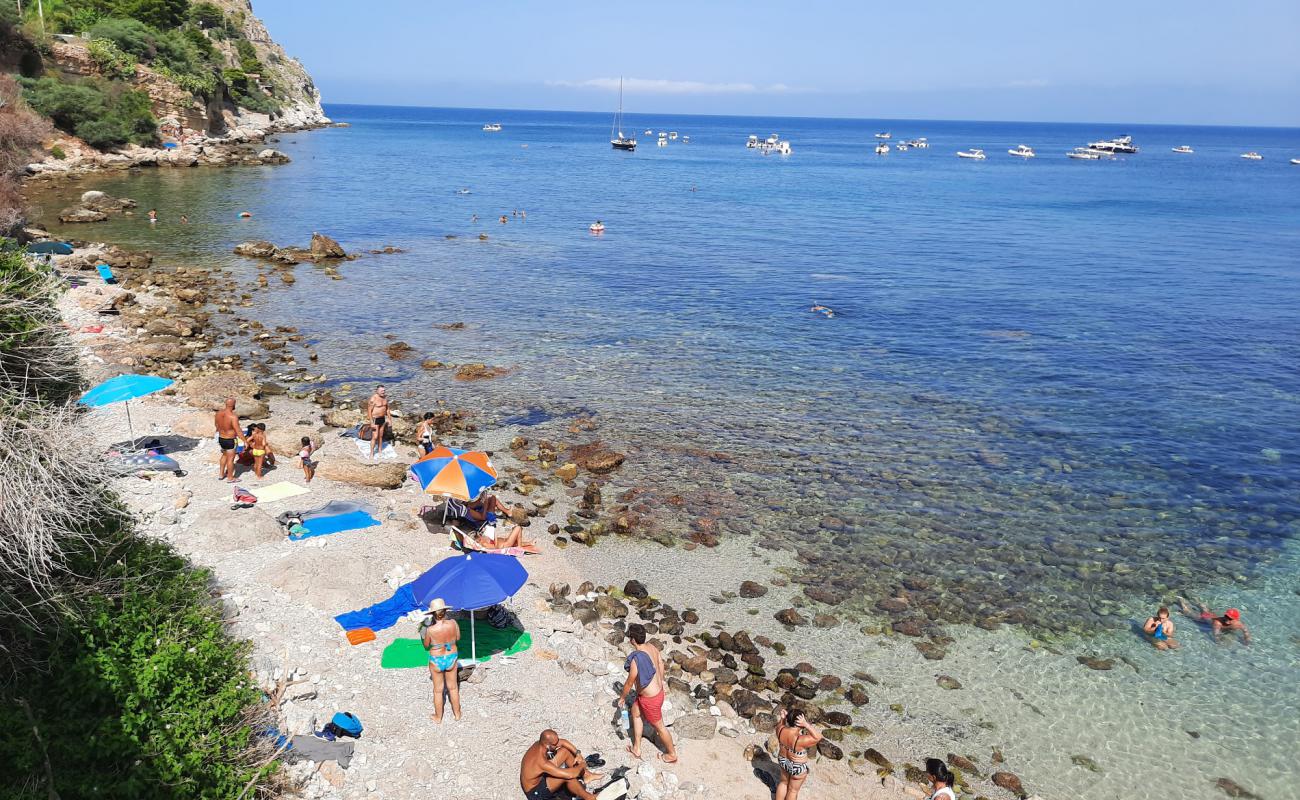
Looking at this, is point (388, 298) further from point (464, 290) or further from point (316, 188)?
point (316, 188)

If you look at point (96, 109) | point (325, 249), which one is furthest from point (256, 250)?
point (96, 109)

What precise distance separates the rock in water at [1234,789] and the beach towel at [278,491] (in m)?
19.9

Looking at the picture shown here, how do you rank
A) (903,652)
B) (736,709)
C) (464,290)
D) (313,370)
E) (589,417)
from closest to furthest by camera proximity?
(736,709), (903,652), (589,417), (313,370), (464,290)

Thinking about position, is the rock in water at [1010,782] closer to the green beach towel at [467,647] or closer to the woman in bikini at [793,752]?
the woman in bikini at [793,752]

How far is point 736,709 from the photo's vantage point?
44.8ft

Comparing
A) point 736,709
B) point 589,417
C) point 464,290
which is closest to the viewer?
point 736,709

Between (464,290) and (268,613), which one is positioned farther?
(464,290)

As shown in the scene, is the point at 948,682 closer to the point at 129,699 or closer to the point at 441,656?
the point at 441,656

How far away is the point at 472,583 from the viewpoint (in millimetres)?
13305

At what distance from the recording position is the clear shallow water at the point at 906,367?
1892 cm

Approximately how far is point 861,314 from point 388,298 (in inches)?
984

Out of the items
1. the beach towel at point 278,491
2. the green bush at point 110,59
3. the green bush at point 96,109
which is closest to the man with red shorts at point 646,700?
the beach towel at point 278,491

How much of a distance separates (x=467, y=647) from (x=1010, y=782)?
9.47m

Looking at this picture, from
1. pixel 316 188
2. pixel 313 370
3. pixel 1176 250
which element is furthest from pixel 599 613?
pixel 316 188
